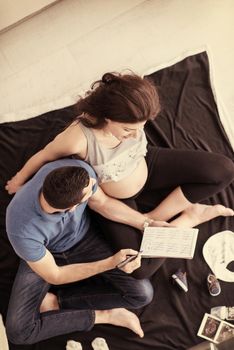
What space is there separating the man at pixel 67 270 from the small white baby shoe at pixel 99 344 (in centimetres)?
7

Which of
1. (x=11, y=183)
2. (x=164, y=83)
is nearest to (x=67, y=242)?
(x=11, y=183)

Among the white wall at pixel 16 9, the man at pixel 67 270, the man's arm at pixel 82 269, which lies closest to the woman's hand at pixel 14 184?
the man at pixel 67 270

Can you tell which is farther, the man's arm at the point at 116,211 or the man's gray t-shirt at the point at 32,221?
the man's arm at the point at 116,211

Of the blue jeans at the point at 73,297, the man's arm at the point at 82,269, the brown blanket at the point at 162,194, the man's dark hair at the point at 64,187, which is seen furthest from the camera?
the brown blanket at the point at 162,194

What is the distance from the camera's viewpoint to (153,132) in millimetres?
2373

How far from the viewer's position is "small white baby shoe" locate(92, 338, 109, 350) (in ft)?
6.40

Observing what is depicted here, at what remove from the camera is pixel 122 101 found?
1.59 meters

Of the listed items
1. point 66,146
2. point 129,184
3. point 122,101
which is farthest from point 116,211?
point 122,101

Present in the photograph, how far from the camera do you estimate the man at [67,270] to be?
1.58m

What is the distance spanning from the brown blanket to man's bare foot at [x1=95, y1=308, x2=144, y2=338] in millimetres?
38

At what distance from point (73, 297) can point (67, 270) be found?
A: 0.89ft

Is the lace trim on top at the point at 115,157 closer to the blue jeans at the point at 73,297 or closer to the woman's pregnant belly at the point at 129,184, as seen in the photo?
the woman's pregnant belly at the point at 129,184

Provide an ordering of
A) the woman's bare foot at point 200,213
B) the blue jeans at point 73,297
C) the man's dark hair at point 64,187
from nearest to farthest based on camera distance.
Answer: the man's dark hair at point 64,187, the blue jeans at point 73,297, the woman's bare foot at point 200,213

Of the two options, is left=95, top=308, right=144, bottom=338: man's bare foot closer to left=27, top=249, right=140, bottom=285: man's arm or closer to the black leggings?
the black leggings
